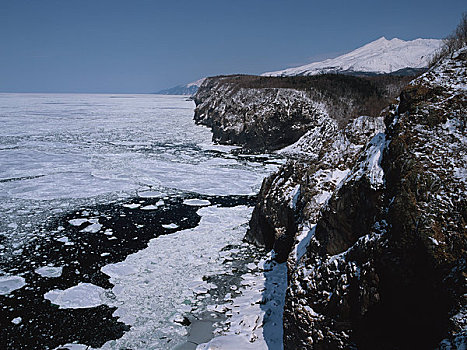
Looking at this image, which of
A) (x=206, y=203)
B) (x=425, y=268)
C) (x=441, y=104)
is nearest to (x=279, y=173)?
(x=206, y=203)

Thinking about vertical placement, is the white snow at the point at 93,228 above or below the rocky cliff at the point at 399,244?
below

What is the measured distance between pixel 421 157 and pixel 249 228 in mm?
6996

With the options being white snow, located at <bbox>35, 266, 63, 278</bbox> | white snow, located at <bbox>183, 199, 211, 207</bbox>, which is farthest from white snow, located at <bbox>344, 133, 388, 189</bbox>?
white snow, located at <bbox>183, 199, 211, 207</bbox>

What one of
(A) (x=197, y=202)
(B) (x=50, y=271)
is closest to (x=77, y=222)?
(B) (x=50, y=271)

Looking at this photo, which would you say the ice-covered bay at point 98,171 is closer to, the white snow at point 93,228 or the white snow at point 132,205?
the white snow at point 132,205

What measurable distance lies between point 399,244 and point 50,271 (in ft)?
26.0

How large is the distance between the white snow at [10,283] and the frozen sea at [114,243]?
24 mm

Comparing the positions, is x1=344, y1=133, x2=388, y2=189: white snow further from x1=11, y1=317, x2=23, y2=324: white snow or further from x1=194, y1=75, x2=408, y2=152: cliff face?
x1=194, y1=75, x2=408, y2=152: cliff face

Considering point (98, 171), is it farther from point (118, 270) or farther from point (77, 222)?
point (118, 270)

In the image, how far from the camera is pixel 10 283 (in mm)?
7930

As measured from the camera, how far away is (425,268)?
408 centimetres

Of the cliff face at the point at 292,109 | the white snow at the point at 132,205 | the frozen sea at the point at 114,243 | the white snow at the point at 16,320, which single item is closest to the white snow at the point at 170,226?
the frozen sea at the point at 114,243

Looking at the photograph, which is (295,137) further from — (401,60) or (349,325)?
(401,60)

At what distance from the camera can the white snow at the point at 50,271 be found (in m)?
8.37
